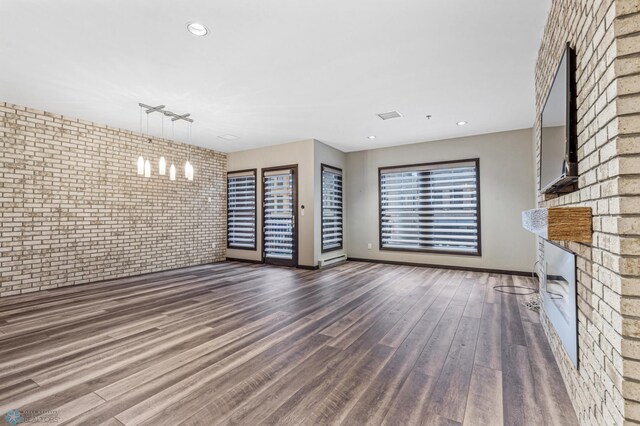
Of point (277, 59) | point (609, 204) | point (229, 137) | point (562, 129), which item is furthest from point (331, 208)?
point (609, 204)

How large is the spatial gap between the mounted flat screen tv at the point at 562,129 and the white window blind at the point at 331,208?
466cm

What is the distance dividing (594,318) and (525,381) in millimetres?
905

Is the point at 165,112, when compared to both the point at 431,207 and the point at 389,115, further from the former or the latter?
the point at 431,207

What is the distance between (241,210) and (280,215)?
48.3 inches

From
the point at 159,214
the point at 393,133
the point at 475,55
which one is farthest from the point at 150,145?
the point at 475,55

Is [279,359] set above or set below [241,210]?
below

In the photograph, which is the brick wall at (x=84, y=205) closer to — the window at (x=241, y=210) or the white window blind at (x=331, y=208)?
the window at (x=241, y=210)

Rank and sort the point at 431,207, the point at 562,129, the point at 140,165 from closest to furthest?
the point at 562,129, the point at 140,165, the point at 431,207

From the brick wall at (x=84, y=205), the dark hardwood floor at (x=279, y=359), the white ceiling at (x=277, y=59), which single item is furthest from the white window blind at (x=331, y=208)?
the brick wall at (x=84, y=205)

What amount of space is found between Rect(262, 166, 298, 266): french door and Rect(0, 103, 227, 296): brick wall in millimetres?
1543

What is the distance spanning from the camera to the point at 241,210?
24.3 feet

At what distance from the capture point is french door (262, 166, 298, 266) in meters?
6.54

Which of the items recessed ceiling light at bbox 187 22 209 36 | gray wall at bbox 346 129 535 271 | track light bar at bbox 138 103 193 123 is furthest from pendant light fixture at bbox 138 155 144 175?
gray wall at bbox 346 129 535 271

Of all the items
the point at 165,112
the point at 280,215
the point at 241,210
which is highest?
the point at 165,112
